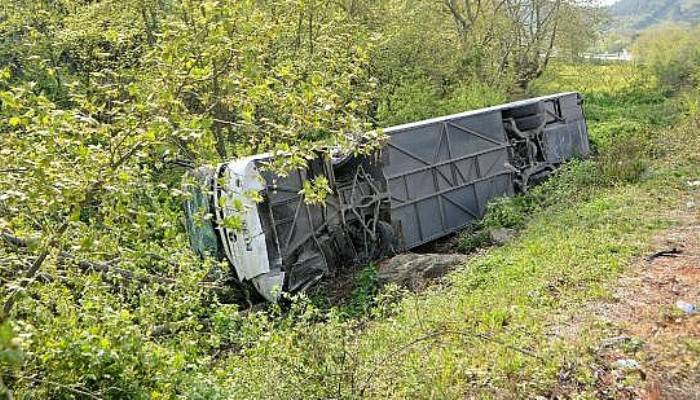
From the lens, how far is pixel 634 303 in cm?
639

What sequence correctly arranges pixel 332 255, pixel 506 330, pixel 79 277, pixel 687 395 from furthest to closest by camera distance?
pixel 332 255
pixel 506 330
pixel 79 277
pixel 687 395

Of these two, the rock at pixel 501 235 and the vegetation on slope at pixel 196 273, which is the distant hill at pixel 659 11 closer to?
the rock at pixel 501 235

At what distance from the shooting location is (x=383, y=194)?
11844 mm

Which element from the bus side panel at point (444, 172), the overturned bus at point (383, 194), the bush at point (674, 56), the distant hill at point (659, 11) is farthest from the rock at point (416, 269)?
the distant hill at point (659, 11)

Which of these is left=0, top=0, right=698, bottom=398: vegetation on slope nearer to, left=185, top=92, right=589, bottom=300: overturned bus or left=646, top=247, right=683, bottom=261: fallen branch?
left=646, top=247, right=683, bottom=261: fallen branch

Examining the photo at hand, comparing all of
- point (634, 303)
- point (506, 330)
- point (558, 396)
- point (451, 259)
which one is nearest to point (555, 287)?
point (634, 303)

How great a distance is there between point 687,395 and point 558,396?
3.02 ft

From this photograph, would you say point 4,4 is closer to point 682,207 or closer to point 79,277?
point 79,277

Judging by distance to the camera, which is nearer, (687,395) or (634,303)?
(687,395)

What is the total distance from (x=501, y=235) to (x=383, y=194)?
7.76 feet

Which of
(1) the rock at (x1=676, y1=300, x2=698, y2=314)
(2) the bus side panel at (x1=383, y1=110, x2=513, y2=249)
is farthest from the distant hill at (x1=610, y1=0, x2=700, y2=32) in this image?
(1) the rock at (x1=676, y1=300, x2=698, y2=314)

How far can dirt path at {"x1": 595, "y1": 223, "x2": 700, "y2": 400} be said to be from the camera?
4836 mm

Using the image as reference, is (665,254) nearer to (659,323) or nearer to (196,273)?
(659,323)

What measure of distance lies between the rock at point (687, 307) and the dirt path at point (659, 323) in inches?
1.5
